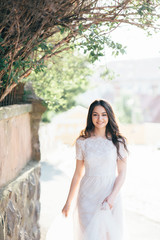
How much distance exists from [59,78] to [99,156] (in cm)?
235

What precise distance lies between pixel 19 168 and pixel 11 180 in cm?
30

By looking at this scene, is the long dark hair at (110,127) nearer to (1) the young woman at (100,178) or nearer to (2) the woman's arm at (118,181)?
(1) the young woman at (100,178)

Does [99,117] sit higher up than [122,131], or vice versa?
[99,117]

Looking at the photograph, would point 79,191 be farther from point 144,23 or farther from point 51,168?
point 51,168

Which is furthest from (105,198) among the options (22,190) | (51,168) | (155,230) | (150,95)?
(150,95)

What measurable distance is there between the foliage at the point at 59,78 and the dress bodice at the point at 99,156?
850mm

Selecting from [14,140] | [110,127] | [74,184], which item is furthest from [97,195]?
[14,140]

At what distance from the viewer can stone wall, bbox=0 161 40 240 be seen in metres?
2.32

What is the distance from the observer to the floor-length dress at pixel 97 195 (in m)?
2.60

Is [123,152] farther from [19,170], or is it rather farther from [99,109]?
[19,170]

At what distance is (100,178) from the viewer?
2.75 m

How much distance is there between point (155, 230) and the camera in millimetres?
4758

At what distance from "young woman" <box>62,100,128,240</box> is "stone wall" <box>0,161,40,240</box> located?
413 millimetres

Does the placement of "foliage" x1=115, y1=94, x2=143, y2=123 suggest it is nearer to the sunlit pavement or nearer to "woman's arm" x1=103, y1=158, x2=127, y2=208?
the sunlit pavement
